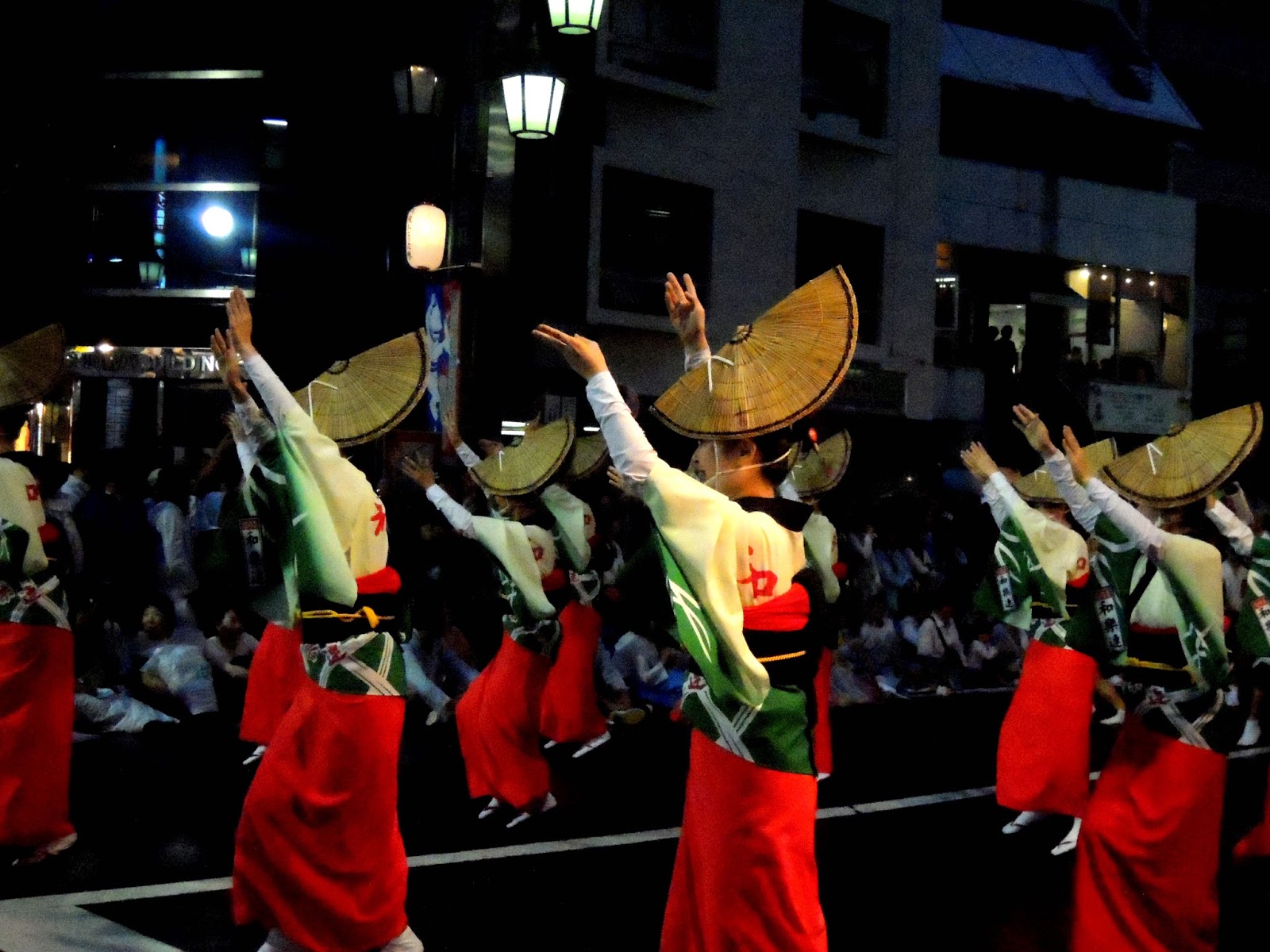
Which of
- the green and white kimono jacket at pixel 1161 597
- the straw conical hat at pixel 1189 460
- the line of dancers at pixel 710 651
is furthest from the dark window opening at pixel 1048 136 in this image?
the green and white kimono jacket at pixel 1161 597

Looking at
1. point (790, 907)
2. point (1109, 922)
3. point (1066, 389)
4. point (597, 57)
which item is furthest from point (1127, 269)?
point (790, 907)

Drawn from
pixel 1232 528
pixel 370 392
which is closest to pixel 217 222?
pixel 370 392

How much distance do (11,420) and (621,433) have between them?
Result: 374cm

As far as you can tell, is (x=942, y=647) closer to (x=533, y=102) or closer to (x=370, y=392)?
(x=533, y=102)

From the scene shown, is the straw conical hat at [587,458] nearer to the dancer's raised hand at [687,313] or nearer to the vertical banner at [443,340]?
the vertical banner at [443,340]

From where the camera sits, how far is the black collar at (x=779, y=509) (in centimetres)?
373

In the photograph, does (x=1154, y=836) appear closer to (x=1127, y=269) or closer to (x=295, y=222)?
(x=295, y=222)

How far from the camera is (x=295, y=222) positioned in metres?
15.0

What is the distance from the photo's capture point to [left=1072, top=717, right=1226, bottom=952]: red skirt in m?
4.99

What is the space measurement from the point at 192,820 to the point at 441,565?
4.03 meters

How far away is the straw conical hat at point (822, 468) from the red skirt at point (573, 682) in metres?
1.66

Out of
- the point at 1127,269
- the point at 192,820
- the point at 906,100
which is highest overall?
the point at 906,100

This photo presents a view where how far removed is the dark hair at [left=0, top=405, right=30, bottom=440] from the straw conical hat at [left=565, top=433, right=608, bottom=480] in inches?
140

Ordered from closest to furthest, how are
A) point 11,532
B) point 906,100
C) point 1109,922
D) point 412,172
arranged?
point 1109,922 < point 11,532 < point 412,172 < point 906,100
